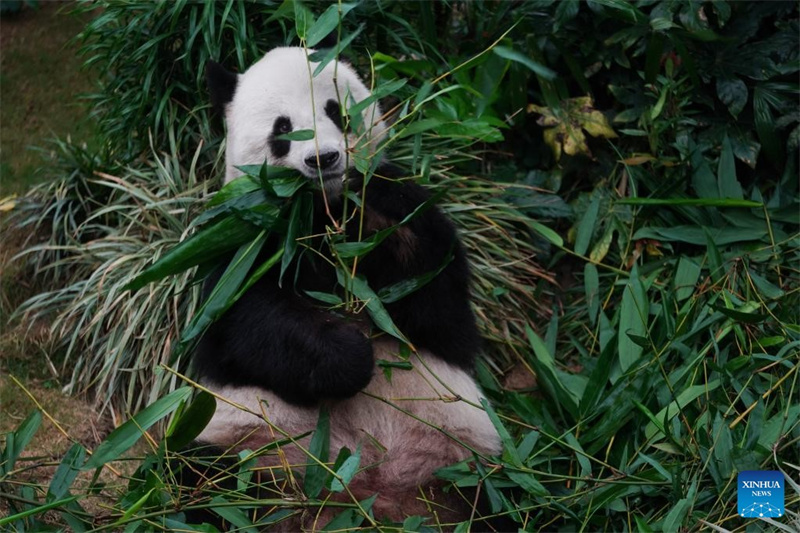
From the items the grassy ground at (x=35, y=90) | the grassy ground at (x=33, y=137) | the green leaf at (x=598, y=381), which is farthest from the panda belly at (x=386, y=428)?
the grassy ground at (x=35, y=90)

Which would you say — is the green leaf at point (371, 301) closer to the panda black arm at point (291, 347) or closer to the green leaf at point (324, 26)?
the panda black arm at point (291, 347)

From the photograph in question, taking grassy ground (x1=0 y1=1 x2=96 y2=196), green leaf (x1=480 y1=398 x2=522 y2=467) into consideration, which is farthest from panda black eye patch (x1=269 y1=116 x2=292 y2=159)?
grassy ground (x1=0 y1=1 x2=96 y2=196)

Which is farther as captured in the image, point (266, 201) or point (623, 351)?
point (623, 351)

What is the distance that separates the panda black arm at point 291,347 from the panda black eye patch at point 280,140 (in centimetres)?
55

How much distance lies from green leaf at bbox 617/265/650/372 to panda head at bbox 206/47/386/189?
1.39m

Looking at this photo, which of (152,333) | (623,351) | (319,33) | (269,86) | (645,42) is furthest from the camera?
(645,42)

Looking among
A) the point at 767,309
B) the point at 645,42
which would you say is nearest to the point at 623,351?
the point at 767,309

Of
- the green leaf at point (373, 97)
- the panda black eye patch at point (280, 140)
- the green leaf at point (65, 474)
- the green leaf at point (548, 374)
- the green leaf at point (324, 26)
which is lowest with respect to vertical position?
the green leaf at point (548, 374)

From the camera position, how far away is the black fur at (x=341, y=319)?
345 cm

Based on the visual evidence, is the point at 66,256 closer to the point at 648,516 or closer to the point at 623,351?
the point at 623,351

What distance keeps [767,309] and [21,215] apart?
3975mm

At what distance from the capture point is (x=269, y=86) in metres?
3.83

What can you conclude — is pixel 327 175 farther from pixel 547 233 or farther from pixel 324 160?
pixel 547 233

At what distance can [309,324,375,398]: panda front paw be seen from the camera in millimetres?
3414
